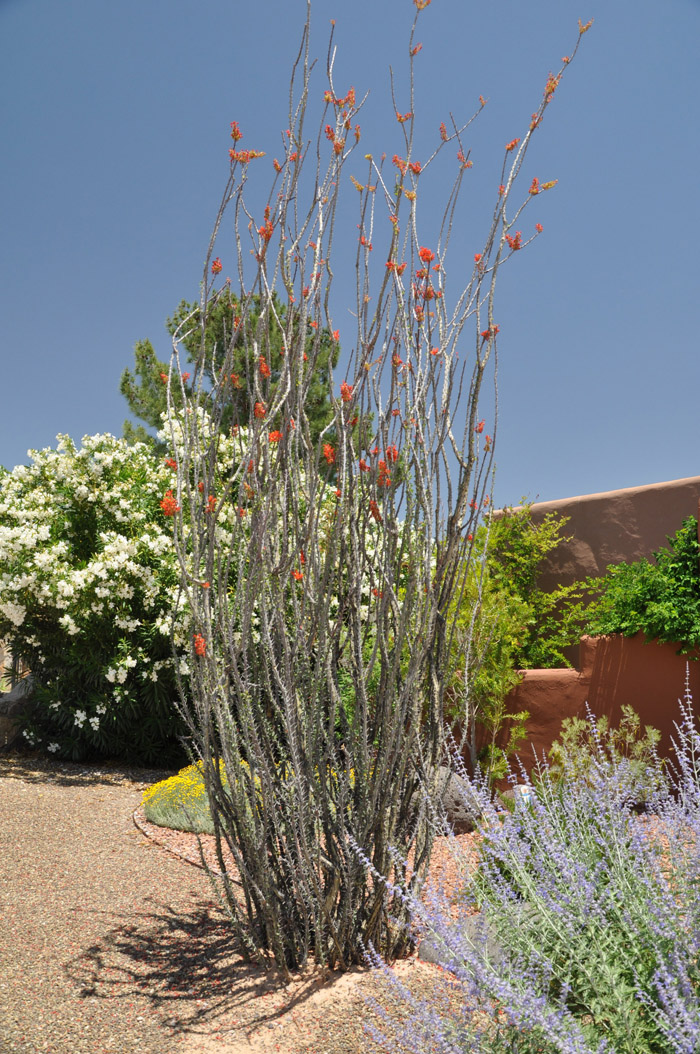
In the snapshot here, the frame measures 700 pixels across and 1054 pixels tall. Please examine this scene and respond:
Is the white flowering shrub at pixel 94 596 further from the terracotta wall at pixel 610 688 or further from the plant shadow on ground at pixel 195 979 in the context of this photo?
the plant shadow on ground at pixel 195 979

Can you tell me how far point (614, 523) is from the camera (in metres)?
6.94

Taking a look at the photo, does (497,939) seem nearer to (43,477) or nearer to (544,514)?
(544,514)

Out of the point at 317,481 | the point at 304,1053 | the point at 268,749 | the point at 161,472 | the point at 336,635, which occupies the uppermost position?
the point at 161,472

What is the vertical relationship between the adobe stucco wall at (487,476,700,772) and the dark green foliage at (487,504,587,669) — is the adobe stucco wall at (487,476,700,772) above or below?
below

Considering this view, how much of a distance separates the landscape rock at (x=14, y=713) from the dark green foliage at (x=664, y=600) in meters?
6.07

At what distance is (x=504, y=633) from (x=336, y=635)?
10.3 ft

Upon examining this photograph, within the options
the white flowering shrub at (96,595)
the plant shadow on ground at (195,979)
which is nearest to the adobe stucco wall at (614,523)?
the white flowering shrub at (96,595)

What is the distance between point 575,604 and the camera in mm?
6770

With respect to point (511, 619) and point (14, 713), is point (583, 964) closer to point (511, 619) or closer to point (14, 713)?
point (511, 619)

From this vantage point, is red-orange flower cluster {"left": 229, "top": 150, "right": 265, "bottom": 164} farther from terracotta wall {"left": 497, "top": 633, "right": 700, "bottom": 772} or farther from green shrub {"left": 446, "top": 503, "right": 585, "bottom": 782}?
terracotta wall {"left": 497, "top": 633, "right": 700, "bottom": 772}

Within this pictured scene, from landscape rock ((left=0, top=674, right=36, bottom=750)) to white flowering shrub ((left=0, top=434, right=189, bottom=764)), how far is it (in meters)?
0.31

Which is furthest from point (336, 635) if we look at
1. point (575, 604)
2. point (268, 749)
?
point (575, 604)

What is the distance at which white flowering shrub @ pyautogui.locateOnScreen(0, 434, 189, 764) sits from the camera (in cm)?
674

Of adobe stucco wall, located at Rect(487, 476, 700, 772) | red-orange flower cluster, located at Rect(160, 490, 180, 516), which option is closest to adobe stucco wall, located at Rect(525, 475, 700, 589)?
adobe stucco wall, located at Rect(487, 476, 700, 772)
